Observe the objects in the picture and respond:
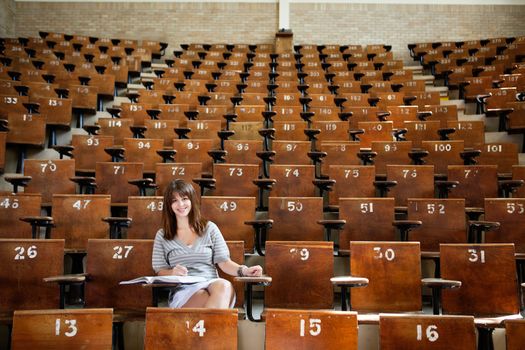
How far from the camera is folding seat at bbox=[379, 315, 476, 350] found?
2.88 ft

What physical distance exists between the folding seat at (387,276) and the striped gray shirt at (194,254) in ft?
0.96

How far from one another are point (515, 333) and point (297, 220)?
67 cm

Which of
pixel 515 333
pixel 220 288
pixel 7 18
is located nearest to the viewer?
pixel 515 333

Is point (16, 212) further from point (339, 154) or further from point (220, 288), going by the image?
point (339, 154)

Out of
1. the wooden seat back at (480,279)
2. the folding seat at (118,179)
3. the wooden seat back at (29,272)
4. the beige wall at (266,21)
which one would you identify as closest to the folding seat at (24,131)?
the folding seat at (118,179)

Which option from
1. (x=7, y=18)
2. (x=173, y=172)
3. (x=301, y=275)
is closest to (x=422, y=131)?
(x=173, y=172)

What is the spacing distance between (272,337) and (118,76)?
256cm

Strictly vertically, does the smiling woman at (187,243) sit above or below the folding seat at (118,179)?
below

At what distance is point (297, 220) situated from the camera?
1.42 metres

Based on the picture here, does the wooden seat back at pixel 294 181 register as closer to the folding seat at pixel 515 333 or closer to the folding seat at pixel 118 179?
the folding seat at pixel 118 179

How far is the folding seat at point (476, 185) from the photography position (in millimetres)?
1629

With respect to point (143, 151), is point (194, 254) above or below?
below

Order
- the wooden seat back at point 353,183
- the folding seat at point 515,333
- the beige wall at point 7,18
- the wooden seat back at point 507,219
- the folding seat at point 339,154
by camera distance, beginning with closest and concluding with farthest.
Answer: the folding seat at point 515,333 < the wooden seat back at point 507,219 < the wooden seat back at point 353,183 < the folding seat at point 339,154 < the beige wall at point 7,18

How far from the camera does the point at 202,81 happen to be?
9.89 feet
